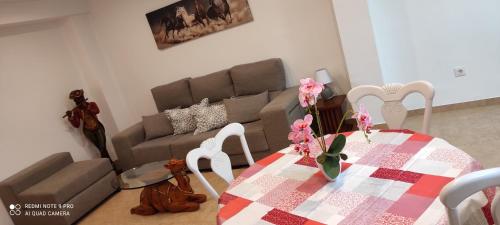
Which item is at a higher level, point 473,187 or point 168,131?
point 473,187

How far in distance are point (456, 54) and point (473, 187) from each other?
3.01 metres

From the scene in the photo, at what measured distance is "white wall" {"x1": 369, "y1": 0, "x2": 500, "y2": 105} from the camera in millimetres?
3307

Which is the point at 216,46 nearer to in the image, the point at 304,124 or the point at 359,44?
the point at 359,44

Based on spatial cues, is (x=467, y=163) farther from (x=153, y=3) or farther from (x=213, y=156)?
(x=153, y=3)

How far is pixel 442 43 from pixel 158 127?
3216mm

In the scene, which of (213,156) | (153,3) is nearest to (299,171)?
(213,156)

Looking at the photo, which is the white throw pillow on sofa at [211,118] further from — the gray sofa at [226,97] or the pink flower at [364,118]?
the pink flower at [364,118]

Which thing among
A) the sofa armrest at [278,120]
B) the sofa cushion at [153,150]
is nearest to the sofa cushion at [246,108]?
the sofa armrest at [278,120]

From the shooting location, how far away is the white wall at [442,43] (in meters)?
3.31

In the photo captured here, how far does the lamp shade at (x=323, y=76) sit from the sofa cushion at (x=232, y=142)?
0.76 meters

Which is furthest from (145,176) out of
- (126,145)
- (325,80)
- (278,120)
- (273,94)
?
(325,80)

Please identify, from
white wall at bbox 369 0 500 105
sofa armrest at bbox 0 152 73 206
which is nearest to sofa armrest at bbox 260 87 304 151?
white wall at bbox 369 0 500 105

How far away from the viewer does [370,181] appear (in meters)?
1.43

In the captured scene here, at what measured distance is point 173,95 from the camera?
4.71 meters
